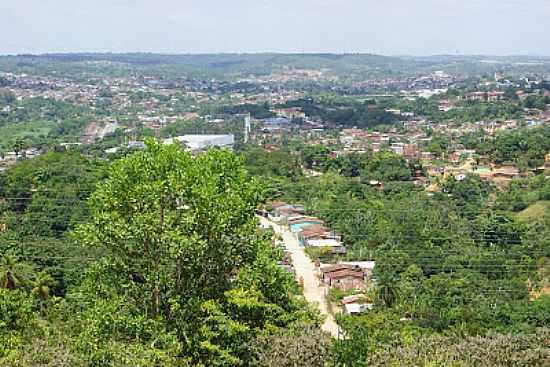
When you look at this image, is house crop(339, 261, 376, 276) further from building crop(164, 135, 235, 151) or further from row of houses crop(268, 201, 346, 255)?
building crop(164, 135, 235, 151)

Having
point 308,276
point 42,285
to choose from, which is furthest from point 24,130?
point 42,285

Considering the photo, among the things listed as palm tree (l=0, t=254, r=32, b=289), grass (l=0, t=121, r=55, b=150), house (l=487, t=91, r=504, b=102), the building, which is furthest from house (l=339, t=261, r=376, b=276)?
house (l=487, t=91, r=504, b=102)

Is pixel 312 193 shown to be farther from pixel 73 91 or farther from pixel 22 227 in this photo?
pixel 73 91

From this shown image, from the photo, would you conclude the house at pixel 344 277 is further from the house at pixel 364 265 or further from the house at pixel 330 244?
the house at pixel 330 244

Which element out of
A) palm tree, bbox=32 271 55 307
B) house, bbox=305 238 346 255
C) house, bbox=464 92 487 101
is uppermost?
house, bbox=464 92 487 101

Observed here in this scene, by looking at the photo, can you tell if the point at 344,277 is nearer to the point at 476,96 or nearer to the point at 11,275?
the point at 11,275
